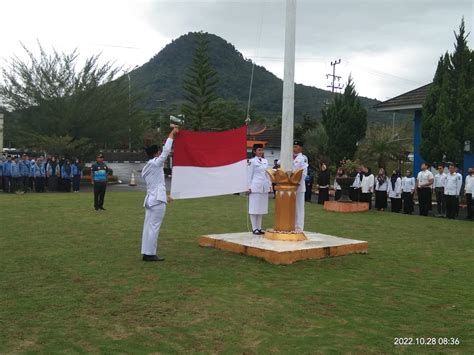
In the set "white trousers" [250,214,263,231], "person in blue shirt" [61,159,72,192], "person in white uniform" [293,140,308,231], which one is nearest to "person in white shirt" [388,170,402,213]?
"person in white uniform" [293,140,308,231]

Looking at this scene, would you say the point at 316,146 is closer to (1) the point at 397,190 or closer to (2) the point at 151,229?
(1) the point at 397,190

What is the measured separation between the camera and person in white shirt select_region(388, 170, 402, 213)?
17547mm

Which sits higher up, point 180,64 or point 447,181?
point 180,64

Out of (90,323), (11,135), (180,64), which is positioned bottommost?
(90,323)

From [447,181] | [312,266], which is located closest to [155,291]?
[312,266]

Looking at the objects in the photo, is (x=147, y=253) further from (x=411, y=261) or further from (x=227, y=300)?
(x=411, y=261)

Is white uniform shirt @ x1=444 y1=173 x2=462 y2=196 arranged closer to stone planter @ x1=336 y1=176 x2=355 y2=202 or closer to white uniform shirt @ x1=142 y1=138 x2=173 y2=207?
stone planter @ x1=336 y1=176 x2=355 y2=202

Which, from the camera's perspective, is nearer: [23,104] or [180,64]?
[23,104]

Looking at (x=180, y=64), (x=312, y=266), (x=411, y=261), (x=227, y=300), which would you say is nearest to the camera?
(x=227, y=300)

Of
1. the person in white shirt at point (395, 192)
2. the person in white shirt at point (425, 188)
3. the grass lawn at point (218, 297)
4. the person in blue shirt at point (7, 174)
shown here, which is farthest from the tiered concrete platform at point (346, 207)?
the person in blue shirt at point (7, 174)

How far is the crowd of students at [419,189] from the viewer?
1598cm

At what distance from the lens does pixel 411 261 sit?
8297 millimetres

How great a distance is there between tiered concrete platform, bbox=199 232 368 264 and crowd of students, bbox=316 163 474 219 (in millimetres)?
8178

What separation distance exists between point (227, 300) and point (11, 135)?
28.6 meters
